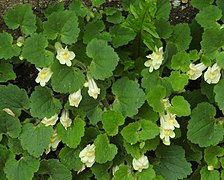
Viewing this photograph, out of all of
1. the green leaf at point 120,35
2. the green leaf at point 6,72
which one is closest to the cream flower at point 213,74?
the green leaf at point 120,35

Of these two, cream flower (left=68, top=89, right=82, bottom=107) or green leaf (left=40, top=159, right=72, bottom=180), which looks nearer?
cream flower (left=68, top=89, right=82, bottom=107)

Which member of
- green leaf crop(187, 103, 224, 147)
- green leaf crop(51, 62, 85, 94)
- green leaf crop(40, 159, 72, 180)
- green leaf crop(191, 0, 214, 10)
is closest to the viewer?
green leaf crop(51, 62, 85, 94)

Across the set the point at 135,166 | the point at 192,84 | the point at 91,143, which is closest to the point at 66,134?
the point at 91,143

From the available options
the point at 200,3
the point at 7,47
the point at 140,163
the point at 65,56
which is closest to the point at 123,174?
the point at 140,163

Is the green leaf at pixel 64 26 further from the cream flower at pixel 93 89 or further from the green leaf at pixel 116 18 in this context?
the green leaf at pixel 116 18

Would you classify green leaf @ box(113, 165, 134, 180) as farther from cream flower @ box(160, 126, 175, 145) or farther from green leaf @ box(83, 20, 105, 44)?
green leaf @ box(83, 20, 105, 44)

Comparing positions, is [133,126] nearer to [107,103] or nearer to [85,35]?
[107,103]

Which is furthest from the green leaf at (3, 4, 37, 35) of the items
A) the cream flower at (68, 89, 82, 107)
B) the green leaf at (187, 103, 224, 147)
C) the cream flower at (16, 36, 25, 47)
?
the green leaf at (187, 103, 224, 147)

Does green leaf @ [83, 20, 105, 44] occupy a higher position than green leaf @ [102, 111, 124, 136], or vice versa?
green leaf @ [83, 20, 105, 44]
